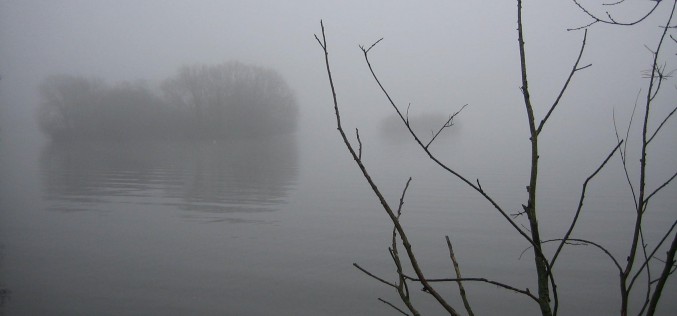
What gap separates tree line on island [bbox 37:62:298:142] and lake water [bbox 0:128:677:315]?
36.8m

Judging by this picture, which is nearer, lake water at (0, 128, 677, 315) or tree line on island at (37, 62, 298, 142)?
lake water at (0, 128, 677, 315)

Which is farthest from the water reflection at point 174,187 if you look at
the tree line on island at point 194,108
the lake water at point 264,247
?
the tree line on island at point 194,108

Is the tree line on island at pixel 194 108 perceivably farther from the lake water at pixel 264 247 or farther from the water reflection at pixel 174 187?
the lake water at pixel 264 247

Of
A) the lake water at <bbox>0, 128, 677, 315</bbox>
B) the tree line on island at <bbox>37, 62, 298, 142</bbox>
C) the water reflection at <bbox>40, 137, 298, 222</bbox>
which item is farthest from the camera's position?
the tree line on island at <bbox>37, 62, 298, 142</bbox>

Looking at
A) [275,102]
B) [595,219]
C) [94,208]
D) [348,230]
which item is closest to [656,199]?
[595,219]

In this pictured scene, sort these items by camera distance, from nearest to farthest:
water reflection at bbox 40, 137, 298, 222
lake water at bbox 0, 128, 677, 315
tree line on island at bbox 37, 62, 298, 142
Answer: lake water at bbox 0, 128, 677, 315 < water reflection at bbox 40, 137, 298, 222 < tree line on island at bbox 37, 62, 298, 142

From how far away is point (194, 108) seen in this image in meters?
52.2

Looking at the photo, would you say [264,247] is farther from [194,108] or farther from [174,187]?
[194,108]

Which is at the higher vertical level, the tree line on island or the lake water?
the tree line on island

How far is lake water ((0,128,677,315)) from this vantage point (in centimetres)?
525

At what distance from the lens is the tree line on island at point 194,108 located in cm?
4772

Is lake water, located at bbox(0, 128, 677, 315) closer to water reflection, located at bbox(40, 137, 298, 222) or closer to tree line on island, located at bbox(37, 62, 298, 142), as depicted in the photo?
water reflection, located at bbox(40, 137, 298, 222)

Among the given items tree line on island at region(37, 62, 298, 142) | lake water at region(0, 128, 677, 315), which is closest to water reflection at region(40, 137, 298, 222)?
lake water at region(0, 128, 677, 315)

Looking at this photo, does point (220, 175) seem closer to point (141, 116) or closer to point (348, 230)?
point (348, 230)
